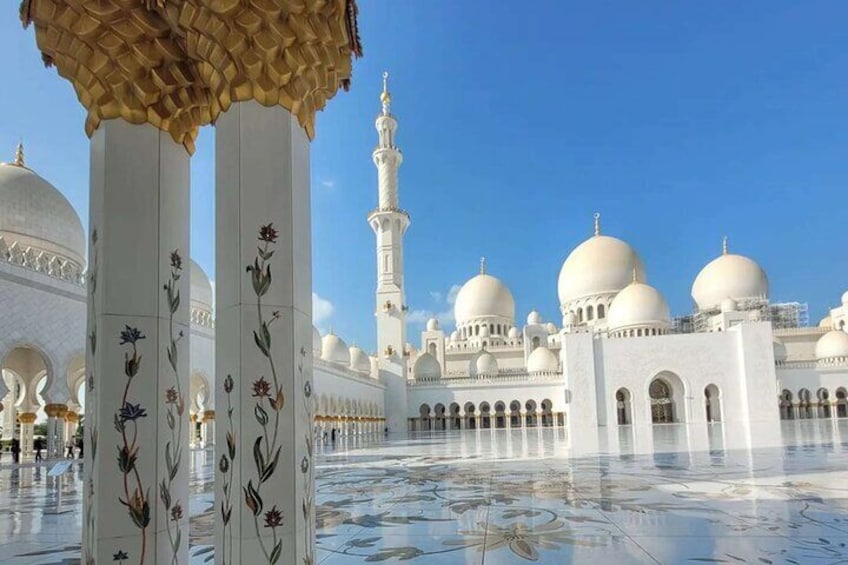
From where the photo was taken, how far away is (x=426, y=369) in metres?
30.5

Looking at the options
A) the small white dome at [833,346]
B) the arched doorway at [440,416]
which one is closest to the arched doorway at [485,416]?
the arched doorway at [440,416]

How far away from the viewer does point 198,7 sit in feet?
6.64

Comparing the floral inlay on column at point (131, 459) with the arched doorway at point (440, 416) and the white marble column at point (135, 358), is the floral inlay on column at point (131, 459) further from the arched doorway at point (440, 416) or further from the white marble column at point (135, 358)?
the arched doorway at point (440, 416)

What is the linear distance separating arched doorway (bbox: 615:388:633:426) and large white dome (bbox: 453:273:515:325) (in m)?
11.2

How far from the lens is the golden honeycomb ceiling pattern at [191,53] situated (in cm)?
206

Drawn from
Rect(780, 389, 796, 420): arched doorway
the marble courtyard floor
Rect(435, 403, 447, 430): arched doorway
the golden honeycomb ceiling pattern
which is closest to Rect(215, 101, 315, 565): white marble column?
the golden honeycomb ceiling pattern

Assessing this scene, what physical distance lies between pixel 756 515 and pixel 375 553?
2.25 m

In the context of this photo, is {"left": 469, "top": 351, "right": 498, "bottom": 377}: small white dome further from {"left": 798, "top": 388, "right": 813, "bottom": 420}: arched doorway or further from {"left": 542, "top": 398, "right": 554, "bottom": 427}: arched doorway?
{"left": 798, "top": 388, "right": 813, "bottom": 420}: arched doorway

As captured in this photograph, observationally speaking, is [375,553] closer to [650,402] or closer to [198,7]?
[198,7]

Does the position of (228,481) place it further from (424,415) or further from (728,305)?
(728,305)

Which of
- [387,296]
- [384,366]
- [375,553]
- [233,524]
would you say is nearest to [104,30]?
[233,524]

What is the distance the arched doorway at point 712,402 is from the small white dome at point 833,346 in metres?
7.00

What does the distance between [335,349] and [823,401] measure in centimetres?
2024

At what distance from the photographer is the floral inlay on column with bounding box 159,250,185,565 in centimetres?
224
